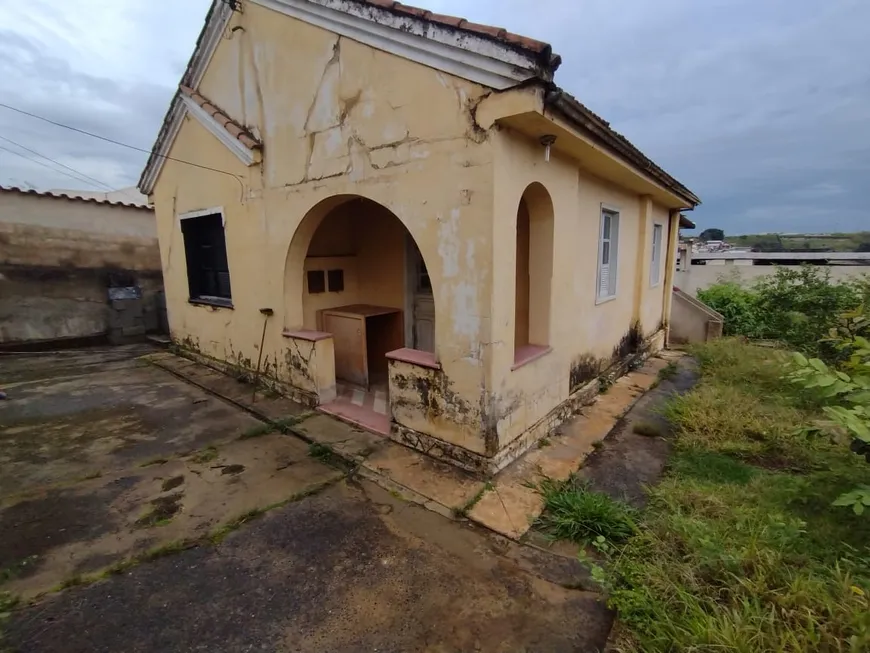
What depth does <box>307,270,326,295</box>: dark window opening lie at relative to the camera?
20.8 feet

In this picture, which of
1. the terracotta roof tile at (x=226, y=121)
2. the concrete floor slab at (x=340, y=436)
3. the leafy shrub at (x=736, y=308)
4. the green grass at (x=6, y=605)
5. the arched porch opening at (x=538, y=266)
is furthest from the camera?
the leafy shrub at (x=736, y=308)

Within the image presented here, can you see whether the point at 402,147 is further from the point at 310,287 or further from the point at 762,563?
the point at 762,563

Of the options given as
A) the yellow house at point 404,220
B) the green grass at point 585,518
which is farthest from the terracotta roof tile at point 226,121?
the green grass at point 585,518

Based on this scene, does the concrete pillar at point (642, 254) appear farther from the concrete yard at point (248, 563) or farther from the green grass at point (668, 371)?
the concrete yard at point (248, 563)

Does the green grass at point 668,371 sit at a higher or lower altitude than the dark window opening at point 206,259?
lower

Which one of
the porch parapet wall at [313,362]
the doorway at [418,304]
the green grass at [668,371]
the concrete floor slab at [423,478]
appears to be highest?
the doorway at [418,304]

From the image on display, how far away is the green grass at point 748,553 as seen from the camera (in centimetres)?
191

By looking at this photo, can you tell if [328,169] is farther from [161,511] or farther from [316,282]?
[161,511]

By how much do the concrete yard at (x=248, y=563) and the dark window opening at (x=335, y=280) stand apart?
2888 mm

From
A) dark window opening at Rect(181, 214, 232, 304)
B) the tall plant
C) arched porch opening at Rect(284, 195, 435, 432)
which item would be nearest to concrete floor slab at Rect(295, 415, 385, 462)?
arched porch opening at Rect(284, 195, 435, 432)

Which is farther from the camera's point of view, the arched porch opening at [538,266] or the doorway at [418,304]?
the doorway at [418,304]

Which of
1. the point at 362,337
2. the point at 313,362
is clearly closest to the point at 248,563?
the point at 313,362

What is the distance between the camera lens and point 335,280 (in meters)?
6.74

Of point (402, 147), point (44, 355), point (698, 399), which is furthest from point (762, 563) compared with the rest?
point (44, 355)
